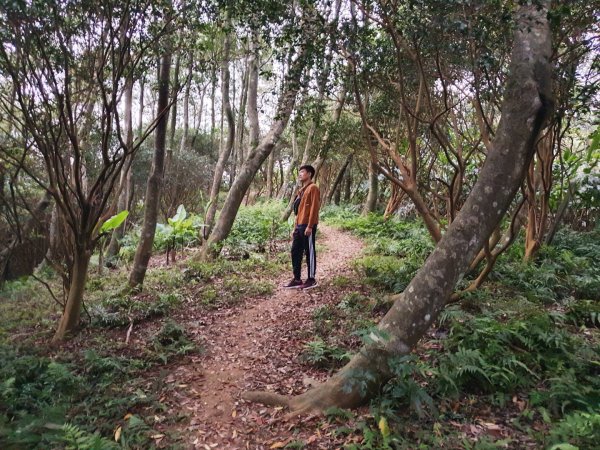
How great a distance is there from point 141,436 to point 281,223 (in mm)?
10200

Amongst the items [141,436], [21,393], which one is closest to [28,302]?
[21,393]

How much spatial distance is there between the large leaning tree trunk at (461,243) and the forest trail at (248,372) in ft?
1.37

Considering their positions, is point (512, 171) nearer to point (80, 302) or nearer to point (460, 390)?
point (460, 390)

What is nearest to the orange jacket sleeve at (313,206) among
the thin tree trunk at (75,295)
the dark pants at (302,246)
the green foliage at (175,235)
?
the dark pants at (302,246)

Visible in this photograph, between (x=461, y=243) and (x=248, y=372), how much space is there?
277cm

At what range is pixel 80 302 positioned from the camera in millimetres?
5832

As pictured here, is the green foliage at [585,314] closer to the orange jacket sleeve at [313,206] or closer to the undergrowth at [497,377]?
the undergrowth at [497,377]

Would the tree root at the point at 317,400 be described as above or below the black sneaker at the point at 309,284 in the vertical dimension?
below

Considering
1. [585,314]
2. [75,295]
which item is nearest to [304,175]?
[75,295]

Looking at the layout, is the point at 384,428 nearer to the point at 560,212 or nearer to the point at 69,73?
the point at 69,73

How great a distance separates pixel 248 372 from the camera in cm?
473

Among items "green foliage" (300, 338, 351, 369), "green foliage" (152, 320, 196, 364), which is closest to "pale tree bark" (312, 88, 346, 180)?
"green foliage" (300, 338, 351, 369)

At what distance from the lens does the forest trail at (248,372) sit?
3.60 metres

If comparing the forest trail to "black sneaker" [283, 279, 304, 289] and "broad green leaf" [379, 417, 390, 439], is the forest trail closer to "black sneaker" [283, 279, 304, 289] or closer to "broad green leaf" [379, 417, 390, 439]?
"black sneaker" [283, 279, 304, 289]
